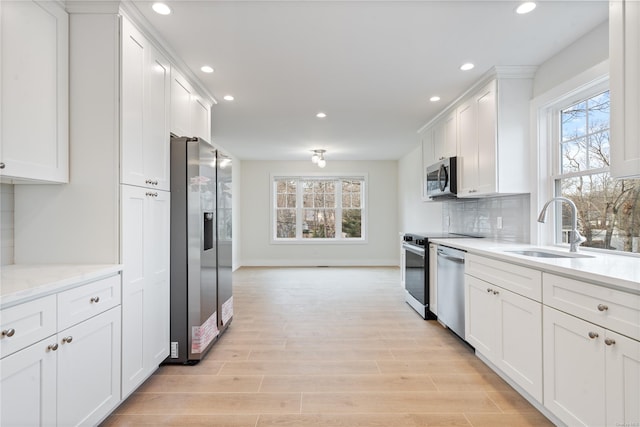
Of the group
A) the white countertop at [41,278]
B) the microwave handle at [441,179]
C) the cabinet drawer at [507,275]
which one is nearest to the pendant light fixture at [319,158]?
the microwave handle at [441,179]

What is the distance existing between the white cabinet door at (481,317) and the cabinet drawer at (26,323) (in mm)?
2591

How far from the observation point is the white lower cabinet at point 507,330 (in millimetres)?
1798

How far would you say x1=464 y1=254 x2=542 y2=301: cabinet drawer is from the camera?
5.92ft

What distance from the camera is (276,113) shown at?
3822 mm

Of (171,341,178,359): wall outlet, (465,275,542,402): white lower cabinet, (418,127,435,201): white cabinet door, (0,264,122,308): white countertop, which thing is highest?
(418,127,435,201): white cabinet door

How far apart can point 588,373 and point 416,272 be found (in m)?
2.29

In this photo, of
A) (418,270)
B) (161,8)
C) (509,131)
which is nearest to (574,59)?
(509,131)

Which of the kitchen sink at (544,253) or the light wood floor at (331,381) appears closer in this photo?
the light wood floor at (331,381)

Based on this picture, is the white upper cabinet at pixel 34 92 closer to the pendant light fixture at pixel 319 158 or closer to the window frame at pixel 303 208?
the pendant light fixture at pixel 319 158

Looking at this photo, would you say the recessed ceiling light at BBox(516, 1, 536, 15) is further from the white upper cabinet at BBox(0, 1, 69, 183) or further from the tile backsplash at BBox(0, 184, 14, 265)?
the tile backsplash at BBox(0, 184, 14, 265)

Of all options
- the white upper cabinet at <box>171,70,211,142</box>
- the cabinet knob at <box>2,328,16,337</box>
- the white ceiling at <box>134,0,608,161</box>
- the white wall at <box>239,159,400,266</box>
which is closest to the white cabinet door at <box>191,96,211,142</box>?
the white upper cabinet at <box>171,70,211,142</box>

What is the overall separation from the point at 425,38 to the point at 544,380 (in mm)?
2319

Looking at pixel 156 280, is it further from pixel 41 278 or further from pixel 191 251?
pixel 41 278

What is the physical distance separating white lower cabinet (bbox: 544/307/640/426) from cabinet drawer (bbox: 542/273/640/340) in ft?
0.12
